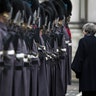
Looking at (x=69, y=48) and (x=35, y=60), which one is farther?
(x=69, y=48)

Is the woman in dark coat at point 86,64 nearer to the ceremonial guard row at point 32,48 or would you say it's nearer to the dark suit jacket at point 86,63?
the dark suit jacket at point 86,63

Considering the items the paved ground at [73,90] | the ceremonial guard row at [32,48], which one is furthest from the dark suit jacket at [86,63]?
the paved ground at [73,90]

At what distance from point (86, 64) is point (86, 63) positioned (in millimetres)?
21

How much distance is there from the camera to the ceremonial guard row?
7.74 meters

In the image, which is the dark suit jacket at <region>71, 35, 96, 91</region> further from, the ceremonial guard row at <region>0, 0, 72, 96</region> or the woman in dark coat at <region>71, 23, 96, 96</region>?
the ceremonial guard row at <region>0, 0, 72, 96</region>

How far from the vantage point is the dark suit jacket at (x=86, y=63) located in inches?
436

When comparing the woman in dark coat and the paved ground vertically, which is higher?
the woman in dark coat

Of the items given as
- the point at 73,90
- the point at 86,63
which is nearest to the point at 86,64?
the point at 86,63

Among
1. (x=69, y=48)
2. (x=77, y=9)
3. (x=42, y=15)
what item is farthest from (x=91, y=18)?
(x=42, y=15)

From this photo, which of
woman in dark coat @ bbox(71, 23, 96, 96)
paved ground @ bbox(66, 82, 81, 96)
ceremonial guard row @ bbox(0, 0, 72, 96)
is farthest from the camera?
paved ground @ bbox(66, 82, 81, 96)

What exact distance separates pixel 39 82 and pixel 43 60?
0.45 meters

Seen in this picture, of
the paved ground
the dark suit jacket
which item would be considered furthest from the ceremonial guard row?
the paved ground

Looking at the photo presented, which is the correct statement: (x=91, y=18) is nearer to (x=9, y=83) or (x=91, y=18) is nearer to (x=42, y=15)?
(x=42, y=15)

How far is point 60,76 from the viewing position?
11.5 m
